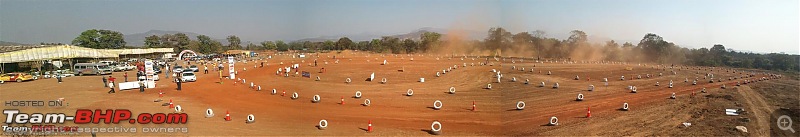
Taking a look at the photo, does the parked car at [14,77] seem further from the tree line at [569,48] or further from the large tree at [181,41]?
the large tree at [181,41]

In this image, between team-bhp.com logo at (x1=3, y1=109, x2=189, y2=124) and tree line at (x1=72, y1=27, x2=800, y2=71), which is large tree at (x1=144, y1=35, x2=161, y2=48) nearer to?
tree line at (x1=72, y1=27, x2=800, y2=71)

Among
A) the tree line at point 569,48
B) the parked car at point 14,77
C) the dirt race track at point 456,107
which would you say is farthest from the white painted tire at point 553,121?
the parked car at point 14,77

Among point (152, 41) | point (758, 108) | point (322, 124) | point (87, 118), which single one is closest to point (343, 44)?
point (152, 41)

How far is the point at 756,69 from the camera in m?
32.0

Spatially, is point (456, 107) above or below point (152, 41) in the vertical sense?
below

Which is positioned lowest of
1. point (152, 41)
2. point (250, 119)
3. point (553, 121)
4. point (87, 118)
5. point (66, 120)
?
point (553, 121)

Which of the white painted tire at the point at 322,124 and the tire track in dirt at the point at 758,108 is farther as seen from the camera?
the tire track in dirt at the point at 758,108

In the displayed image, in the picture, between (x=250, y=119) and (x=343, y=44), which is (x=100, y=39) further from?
(x=250, y=119)

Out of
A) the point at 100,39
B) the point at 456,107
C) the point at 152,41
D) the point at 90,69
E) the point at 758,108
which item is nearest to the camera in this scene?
the point at 456,107

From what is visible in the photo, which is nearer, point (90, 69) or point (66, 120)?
point (66, 120)

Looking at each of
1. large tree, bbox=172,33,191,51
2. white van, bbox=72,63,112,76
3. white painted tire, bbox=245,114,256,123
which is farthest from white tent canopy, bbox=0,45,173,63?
large tree, bbox=172,33,191,51

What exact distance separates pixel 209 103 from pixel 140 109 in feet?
8.06

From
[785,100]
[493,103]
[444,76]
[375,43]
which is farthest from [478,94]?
Result: [375,43]

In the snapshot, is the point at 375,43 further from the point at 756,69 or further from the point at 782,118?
the point at 782,118
